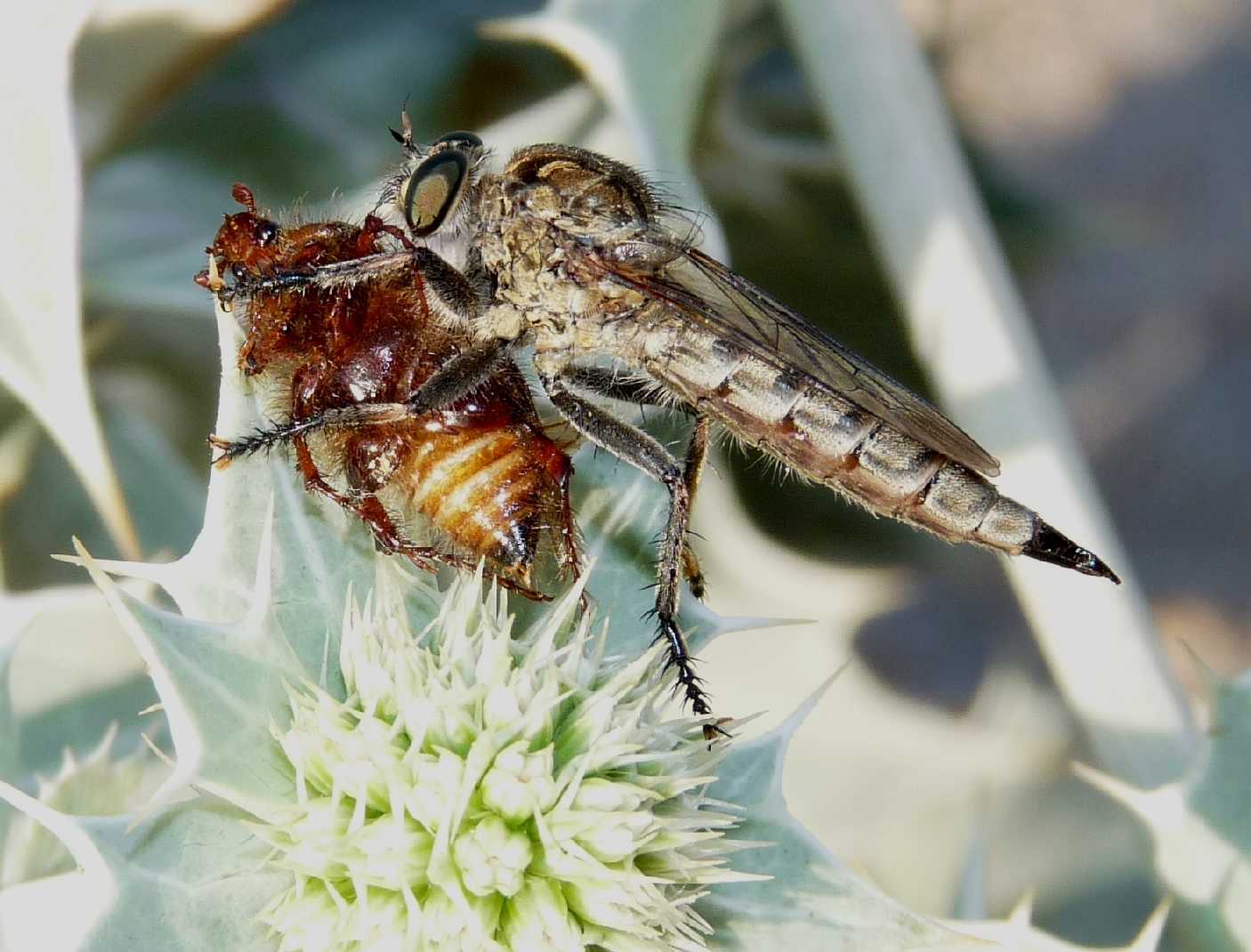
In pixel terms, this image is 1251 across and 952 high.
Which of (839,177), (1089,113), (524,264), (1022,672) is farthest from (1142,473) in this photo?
(524,264)

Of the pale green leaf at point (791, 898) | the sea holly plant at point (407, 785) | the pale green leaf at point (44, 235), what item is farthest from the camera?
the pale green leaf at point (44, 235)

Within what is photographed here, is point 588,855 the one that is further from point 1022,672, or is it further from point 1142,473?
point 1142,473

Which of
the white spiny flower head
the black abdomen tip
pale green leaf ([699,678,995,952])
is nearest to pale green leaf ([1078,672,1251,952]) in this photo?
the black abdomen tip

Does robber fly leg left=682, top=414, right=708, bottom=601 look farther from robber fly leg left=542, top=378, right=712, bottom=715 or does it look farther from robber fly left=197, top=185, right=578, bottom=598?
robber fly left=197, top=185, right=578, bottom=598

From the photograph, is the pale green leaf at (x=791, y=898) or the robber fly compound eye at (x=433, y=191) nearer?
the pale green leaf at (x=791, y=898)

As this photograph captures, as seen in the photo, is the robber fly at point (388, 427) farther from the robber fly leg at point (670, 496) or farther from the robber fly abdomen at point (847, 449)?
the robber fly abdomen at point (847, 449)

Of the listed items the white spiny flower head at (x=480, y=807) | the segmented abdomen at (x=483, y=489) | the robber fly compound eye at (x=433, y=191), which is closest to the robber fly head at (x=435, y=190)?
the robber fly compound eye at (x=433, y=191)
